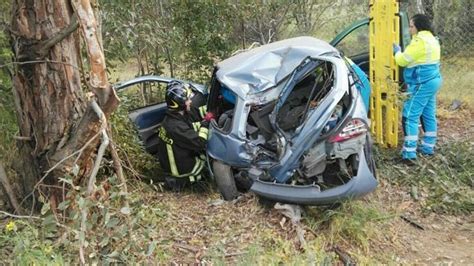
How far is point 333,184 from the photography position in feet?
17.7

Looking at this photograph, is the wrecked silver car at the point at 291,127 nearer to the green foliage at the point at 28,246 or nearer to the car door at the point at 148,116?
the car door at the point at 148,116

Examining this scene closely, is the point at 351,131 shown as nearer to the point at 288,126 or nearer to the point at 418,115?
the point at 288,126

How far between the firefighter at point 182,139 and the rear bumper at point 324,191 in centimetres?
118

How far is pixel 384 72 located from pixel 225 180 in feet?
8.86

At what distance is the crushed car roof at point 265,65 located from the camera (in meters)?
5.86

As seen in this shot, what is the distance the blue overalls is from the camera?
6.70m

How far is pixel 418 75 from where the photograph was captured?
6.81 m

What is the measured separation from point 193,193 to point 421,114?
305 centimetres

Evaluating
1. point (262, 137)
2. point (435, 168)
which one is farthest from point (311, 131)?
point (435, 168)

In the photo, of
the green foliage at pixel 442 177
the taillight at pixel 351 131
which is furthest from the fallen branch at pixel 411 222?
the taillight at pixel 351 131

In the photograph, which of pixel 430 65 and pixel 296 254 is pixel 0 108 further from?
pixel 430 65

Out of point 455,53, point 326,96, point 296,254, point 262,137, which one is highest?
point 326,96

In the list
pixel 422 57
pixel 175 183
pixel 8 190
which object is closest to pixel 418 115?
pixel 422 57

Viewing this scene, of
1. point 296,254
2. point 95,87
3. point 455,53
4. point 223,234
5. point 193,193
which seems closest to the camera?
point 95,87
